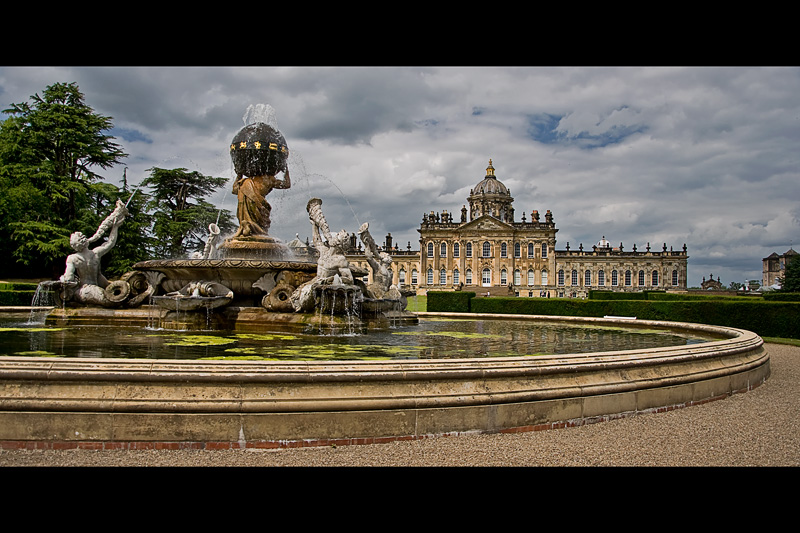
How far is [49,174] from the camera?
96.1 feet

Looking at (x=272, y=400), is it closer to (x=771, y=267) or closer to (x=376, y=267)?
(x=376, y=267)

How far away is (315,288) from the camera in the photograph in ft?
28.9

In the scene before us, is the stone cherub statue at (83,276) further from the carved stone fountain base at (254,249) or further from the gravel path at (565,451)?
the gravel path at (565,451)

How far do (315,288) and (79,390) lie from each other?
4.79 meters

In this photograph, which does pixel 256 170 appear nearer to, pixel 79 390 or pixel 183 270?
pixel 183 270

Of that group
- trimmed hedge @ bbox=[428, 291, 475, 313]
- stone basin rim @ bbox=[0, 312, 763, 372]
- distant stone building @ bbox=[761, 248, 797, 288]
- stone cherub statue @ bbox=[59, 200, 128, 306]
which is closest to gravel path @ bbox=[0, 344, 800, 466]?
stone basin rim @ bbox=[0, 312, 763, 372]

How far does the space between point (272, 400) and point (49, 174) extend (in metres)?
30.9

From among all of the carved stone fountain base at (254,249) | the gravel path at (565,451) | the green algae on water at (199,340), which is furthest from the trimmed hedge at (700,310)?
the green algae on water at (199,340)

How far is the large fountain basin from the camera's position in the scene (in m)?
4.13

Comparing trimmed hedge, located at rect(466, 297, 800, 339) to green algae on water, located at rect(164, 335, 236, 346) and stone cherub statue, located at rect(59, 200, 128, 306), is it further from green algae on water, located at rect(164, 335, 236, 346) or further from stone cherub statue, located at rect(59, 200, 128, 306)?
stone cherub statue, located at rect(59, 200, 128, 306)

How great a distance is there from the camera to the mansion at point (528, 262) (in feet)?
254

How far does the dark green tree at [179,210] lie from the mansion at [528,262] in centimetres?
3894
